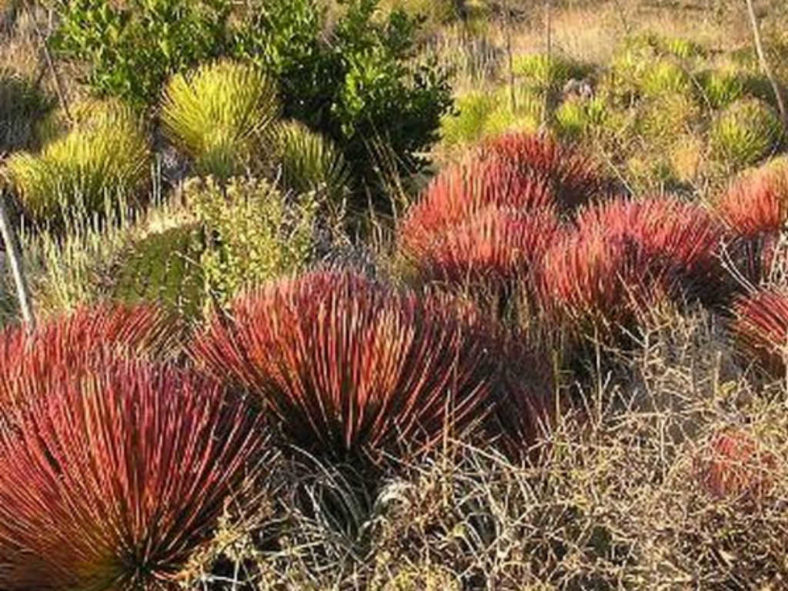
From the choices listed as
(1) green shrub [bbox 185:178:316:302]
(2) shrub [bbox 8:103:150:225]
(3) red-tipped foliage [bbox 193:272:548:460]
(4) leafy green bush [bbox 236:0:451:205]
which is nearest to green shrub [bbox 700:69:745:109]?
(4) leafy green bush [bbox 236:0:451:205]

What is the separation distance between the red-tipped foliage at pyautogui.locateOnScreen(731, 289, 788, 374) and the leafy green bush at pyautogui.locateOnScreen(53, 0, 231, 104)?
14.8ft

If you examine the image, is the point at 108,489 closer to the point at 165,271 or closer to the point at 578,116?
the point at 165,271

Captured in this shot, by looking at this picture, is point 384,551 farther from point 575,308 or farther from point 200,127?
point 200,127

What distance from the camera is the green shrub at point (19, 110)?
29.0 feet

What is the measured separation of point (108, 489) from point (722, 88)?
1164 centimetres

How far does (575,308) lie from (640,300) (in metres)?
0.26

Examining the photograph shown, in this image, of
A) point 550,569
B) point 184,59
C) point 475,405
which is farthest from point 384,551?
point 184,59

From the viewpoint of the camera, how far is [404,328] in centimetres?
329

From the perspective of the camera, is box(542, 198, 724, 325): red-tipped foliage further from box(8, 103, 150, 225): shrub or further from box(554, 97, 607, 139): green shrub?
box(554, 97, 607, 139): green shrub

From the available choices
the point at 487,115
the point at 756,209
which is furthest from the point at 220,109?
Result: the point at 487,115

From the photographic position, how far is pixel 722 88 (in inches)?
528

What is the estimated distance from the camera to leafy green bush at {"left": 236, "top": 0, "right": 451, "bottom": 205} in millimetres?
7891

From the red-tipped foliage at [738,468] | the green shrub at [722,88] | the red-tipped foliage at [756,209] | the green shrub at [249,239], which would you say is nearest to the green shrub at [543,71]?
the green shrub at [722,88]

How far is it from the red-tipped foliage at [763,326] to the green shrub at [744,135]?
255 inches
